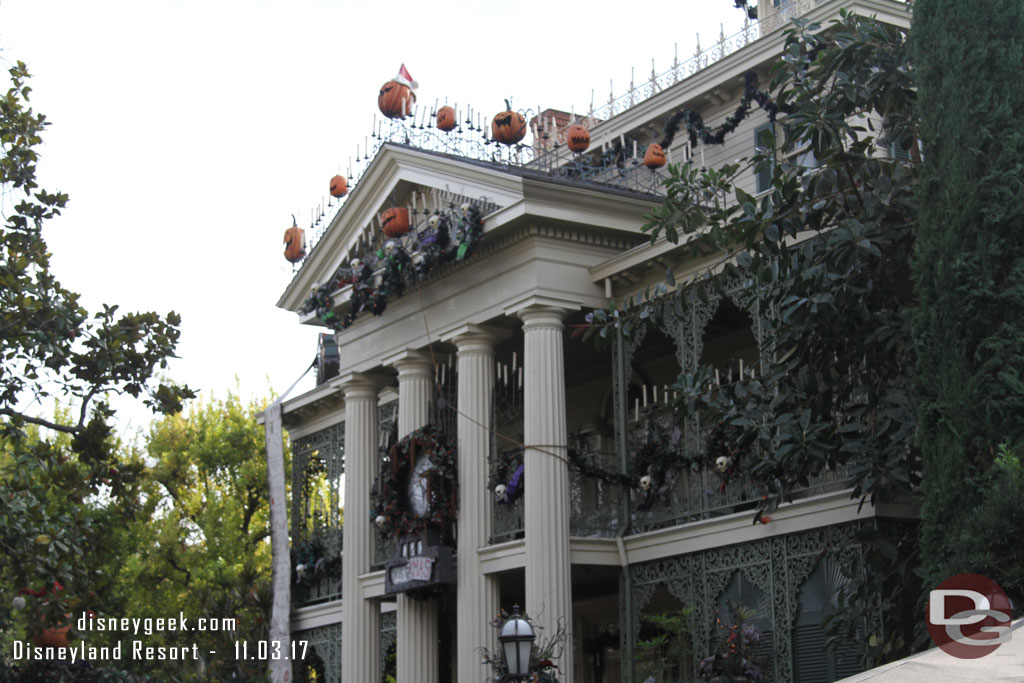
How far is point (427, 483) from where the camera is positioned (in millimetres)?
22234

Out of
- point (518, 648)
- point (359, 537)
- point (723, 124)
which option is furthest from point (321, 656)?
point (518, 648)

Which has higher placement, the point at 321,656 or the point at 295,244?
the point at 295,244

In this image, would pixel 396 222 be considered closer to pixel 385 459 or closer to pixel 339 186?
pixel 339 186

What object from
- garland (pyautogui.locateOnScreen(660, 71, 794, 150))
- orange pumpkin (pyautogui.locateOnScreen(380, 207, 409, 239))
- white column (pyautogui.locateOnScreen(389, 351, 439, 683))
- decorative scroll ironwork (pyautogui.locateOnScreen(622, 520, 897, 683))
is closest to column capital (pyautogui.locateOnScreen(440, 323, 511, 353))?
white column (pyautogui.locateOnScreen(389, 351, 439, 683))

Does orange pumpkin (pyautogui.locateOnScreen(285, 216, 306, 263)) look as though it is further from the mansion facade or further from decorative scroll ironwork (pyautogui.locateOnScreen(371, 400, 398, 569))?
decorative scroll ironwork (pyautogui.locateOnScreen(371, 400, 398, 569))

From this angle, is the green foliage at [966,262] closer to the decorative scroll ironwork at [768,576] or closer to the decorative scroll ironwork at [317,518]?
the decorative scroll ironwork at [768,576]

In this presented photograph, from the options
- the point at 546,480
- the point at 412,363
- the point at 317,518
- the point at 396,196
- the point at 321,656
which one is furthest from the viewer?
the point at 317,518

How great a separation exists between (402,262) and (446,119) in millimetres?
2699

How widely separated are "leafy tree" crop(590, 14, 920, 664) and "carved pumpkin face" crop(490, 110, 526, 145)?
687 cm

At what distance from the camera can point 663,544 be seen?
19.9 m

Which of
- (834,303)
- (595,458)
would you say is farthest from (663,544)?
(834,303)

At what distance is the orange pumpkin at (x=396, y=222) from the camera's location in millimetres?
23422

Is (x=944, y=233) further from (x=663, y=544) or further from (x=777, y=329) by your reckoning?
(x=663, y=544)

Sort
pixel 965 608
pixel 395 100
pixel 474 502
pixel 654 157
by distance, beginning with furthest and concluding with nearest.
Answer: pixel 395 100, pixel 654 157, pixel 474 502, pixel 965 608
